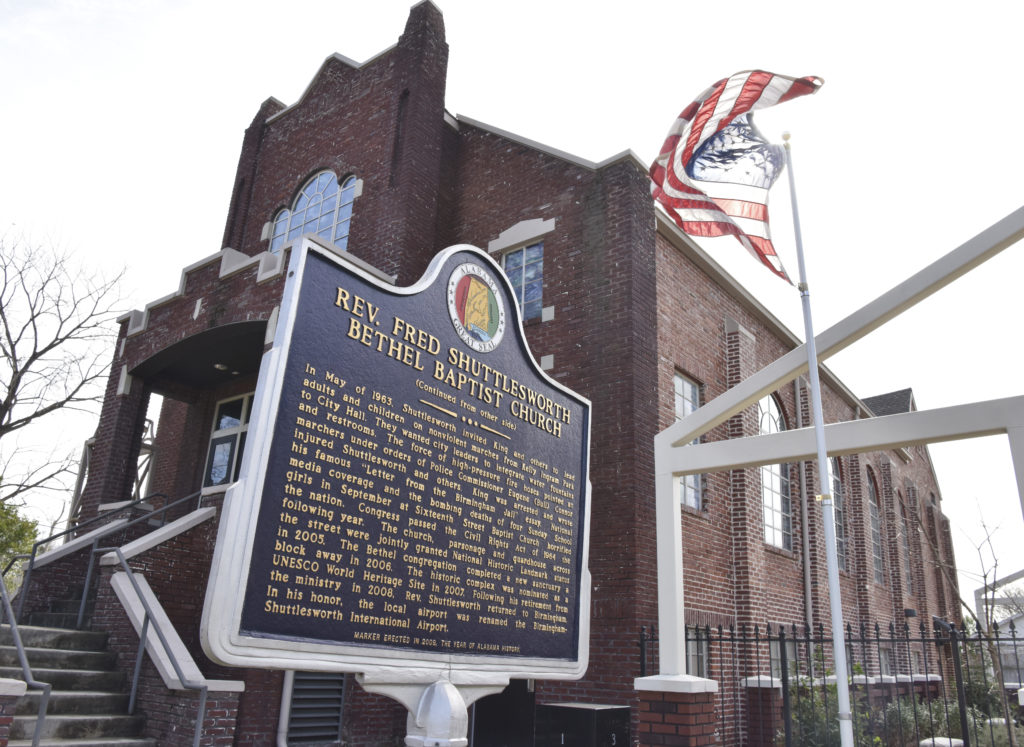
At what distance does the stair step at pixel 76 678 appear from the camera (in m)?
7.65

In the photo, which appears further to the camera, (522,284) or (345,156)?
(345,156)

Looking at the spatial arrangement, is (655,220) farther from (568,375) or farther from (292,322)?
(292,322)

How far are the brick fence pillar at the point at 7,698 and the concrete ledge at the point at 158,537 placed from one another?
370 cm

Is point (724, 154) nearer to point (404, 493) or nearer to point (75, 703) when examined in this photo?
point (404, 493)

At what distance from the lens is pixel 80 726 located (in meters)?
7.26

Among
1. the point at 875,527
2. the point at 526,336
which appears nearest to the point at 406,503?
the point at 526,336

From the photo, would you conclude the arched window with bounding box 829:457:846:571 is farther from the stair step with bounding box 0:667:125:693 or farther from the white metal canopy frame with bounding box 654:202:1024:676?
the stair step with bounding box 0:667:125:693

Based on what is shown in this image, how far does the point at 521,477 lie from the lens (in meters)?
6.49

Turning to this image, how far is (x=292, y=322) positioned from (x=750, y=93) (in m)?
5.41

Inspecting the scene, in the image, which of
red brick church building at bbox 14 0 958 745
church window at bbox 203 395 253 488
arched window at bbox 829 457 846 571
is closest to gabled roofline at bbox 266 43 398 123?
red brick church building at bbox 14 0 958 745

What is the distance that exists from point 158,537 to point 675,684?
647 cm

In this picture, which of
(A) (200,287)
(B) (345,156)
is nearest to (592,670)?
(A) (200,287)

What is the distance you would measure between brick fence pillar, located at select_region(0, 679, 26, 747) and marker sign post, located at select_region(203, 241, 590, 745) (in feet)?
7.21

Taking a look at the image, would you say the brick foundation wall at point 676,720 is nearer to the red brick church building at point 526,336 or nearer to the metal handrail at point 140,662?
the red brick church building at point 526,336
